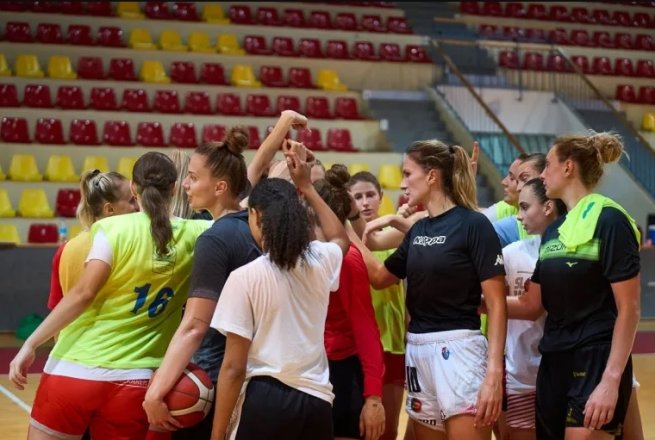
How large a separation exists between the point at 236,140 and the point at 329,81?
11.9 metres

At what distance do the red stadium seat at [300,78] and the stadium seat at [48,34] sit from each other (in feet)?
12.3

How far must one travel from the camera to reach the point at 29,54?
13.9 meters

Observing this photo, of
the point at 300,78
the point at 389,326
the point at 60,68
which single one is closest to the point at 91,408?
the point at 389,326

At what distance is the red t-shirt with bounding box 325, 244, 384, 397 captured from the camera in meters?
3.34

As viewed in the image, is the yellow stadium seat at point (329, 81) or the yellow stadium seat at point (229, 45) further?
the yellow stadium seat at point (229, 45)

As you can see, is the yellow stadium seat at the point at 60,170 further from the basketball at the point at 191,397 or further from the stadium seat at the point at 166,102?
the basketball at the point at 191,397

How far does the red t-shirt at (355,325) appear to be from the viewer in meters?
3.34

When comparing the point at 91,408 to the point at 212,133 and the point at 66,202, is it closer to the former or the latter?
the point at 66,202

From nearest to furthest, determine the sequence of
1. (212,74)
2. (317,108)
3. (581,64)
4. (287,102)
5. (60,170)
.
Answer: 1. (60,170)
2. (287,102)
3. (317,108)
4. (212,74)
5. (581,64)

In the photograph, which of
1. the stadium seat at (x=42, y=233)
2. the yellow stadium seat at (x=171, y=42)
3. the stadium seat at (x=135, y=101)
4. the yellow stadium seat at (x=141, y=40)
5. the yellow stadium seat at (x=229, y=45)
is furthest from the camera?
the yellow stadium seat at (x=229, y=45)

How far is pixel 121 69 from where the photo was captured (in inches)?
547

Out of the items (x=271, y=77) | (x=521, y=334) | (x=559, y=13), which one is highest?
(x=559, y=13)

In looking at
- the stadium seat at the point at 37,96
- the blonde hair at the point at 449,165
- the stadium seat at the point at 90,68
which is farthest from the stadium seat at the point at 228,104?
the blonde hair at the point at 449,165

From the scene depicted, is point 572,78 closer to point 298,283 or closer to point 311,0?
point 311,0
